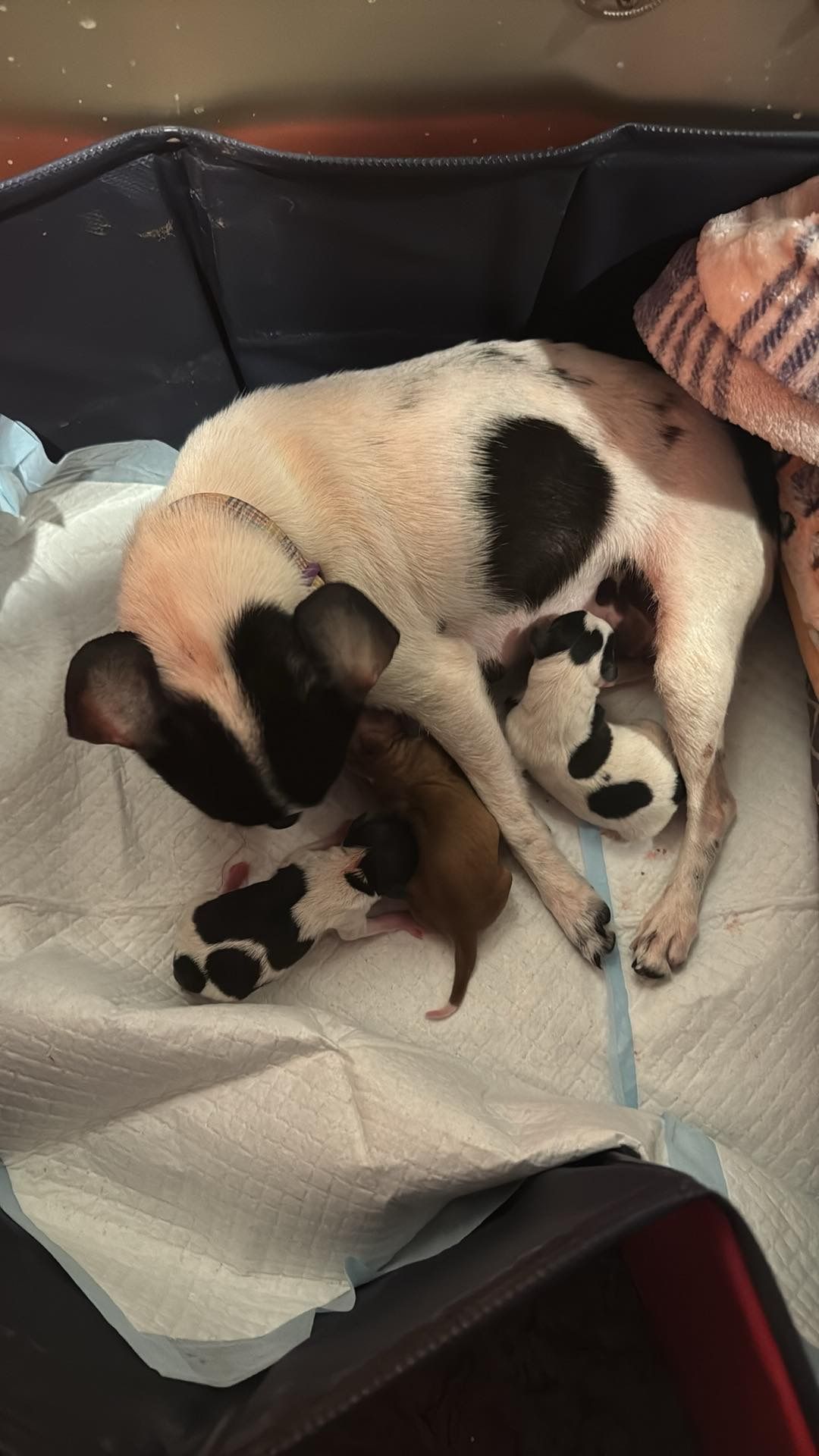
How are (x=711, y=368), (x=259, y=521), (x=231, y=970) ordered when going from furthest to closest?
(x=231, y=970), (x=711, y=368), (x=259, y=521)

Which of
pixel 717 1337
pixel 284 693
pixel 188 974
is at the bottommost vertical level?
pixel 717 1337

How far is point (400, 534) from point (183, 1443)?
1604 millimetres

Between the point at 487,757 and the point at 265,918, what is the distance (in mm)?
594

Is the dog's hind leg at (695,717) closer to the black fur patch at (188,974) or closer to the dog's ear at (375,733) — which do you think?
the dog's ear at (375,733)

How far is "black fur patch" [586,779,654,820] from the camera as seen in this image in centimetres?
206

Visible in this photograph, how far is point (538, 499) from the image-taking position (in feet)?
6.49

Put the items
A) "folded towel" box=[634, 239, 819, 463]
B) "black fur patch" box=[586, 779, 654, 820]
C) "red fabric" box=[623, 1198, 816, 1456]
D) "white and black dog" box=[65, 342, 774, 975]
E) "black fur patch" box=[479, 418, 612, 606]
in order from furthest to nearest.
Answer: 1. "black fur patch" box=[586, 779, 654, 820]
2. "black fur patch" box=[479, 418, 612, 606]
3. "folded towel" box=[634, 239, 819, 463]
4. "white and black dog" box=[65, 342, 774, 975]
5. "red fabric" box=[623, 1198, 816, 1456]

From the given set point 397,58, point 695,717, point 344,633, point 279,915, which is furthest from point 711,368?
point 279,915

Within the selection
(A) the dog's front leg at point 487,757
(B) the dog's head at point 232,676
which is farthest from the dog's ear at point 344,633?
(A) the dog's front leg at point 487,757

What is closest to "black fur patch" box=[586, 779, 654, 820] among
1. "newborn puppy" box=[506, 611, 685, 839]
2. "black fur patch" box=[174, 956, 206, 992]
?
"newborn puppy" box=[506, 611, 685, 839]

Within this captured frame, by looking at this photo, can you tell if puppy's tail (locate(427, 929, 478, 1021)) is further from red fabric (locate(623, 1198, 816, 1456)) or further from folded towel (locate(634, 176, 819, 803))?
folded towel (locate(634, 176, 819, 803))

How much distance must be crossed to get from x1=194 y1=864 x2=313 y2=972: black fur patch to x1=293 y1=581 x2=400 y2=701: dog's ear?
603 mm

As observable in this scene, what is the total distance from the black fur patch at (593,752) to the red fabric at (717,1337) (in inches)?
34.3

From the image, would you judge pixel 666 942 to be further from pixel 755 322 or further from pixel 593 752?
pixel 755 322
